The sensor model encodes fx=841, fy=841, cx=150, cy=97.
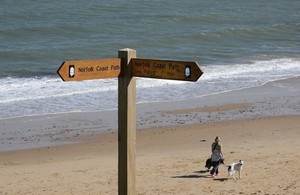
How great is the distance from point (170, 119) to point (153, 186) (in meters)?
7.03

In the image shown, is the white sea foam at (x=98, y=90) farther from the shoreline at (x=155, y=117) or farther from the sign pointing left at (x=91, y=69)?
the sign pointing left at (x=91, y=69)

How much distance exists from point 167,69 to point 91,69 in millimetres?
756

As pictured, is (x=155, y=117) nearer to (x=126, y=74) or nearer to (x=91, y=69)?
(x=126, y=74)

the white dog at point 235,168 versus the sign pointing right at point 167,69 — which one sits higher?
the sign pointing right at point 167,69

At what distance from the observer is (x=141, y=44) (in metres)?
39.9

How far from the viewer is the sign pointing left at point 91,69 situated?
8.29 meters

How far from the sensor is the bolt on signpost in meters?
8.27

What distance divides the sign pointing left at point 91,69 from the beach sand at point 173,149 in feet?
21.3

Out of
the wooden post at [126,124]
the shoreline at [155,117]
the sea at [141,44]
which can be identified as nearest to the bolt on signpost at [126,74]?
the wooden post at [126,124]

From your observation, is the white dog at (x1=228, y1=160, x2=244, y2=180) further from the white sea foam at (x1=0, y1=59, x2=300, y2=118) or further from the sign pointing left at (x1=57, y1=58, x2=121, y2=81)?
the white sea foam at (x1=0, y1=59, x2=300, y2=118)

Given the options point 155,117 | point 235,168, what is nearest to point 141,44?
point 155,117

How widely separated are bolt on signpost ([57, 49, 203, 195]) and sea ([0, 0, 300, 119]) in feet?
45.9

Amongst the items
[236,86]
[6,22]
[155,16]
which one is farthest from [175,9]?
[236,86]

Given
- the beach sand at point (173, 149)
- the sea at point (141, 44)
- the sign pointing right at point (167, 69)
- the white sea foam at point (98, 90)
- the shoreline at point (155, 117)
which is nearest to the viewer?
the sign pointing right at point (167, 69)
